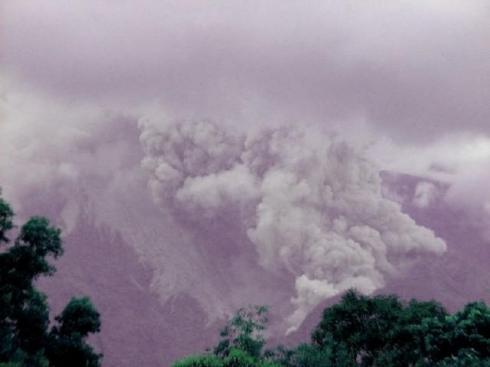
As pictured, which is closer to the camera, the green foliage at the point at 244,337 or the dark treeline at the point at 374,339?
the dark treeline at the point at 374,339

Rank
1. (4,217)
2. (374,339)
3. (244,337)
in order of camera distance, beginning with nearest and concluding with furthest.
A: (4,217), (244,337), (374,339)

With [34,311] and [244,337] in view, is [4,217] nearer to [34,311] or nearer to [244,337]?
[34,311]

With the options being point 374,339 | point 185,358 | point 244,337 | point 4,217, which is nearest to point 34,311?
point 4,217

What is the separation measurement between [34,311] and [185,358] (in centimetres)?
1298

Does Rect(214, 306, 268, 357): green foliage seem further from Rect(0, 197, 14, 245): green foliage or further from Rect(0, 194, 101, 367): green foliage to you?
Rect(0, 197, 14, 245): green foliage

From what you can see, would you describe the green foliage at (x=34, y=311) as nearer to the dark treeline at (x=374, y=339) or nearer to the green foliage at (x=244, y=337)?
the dark treeline at (x=374, y=339)

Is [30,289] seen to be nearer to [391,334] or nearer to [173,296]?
[391,334]

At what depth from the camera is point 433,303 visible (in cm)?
5197

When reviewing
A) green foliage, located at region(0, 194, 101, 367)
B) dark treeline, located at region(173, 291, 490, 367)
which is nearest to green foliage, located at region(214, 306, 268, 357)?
dark treeline, located at region(173, 291, 490, 367)

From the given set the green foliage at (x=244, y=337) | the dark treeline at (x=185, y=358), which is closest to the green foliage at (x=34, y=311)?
the dark treeline at (x=185, y=358)

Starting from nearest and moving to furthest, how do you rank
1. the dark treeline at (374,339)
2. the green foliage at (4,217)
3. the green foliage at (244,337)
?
the green foliage at (4,217) < the dark treeline at (374,339) < the green foliage at (244,337)

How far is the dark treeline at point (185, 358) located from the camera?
28.2m

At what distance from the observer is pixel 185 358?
23.3 meters

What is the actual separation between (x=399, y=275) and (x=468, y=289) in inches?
1780
